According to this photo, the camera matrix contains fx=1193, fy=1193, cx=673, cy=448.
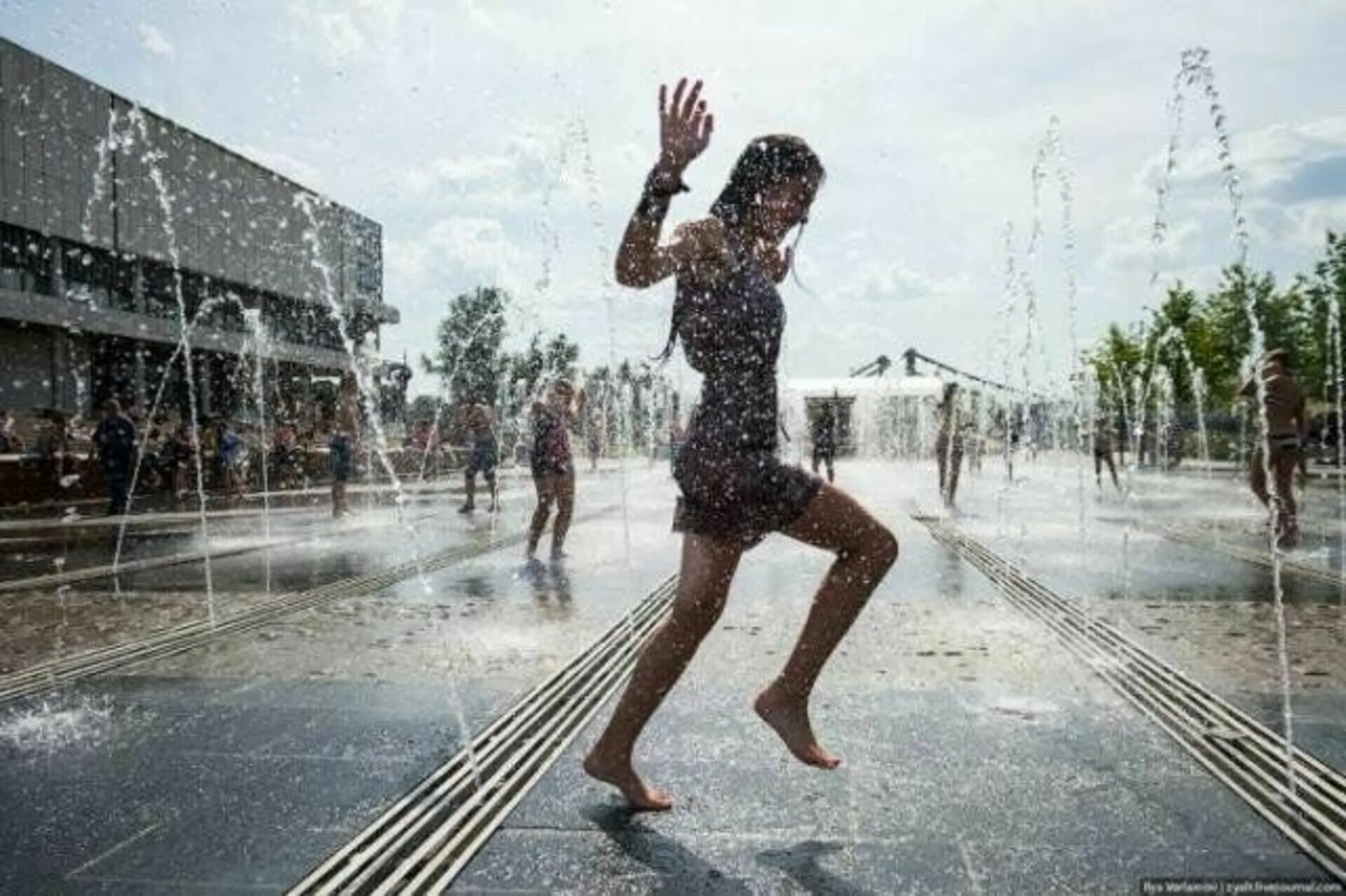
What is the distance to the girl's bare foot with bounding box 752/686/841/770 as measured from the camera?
3.47 metres

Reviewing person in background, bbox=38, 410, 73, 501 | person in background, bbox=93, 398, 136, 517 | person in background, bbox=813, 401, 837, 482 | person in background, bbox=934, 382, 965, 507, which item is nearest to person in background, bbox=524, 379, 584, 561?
person in background, bbox=934, 382, 965, 507

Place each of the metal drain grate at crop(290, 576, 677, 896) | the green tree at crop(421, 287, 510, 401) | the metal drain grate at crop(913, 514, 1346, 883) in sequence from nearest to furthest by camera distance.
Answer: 1. the metal drain grate at crop(290, 576, 677, 896)
2. the metal drain grate at crop(913, 514, 1346, 883)
3. the green tree at crop(421, 287, 510, 401)

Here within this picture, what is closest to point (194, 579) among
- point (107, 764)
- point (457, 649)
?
point (457, 649)

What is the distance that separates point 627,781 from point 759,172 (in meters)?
1.75

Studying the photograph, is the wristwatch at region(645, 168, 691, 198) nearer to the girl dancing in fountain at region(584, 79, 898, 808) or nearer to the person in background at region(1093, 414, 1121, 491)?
the girl dancing in fountain at region(584, 79, 898, 808)

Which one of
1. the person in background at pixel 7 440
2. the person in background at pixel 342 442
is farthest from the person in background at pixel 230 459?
the person in background at pixel 342 442

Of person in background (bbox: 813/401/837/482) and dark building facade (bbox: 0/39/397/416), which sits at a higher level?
dark building facade (bbox: 0/39/397/416)

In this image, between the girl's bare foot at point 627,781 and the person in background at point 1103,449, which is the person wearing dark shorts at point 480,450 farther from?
the girl's bare foot at point 627,781

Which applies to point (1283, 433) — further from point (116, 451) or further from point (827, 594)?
point (116, 451)

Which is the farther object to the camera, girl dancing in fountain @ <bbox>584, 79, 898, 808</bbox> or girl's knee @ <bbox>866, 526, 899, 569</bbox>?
girl's knee @ <bbox>866, 526, 899, 569</bbox>

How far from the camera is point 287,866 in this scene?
2.95m

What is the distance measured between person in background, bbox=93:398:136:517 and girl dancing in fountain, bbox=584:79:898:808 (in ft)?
52.0

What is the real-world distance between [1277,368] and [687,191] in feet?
32.3

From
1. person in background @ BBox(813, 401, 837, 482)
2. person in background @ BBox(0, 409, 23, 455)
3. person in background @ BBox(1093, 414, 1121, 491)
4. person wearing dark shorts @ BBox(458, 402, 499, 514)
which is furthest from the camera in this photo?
person in background @ BBox(1093, 414, 1121, 491)
